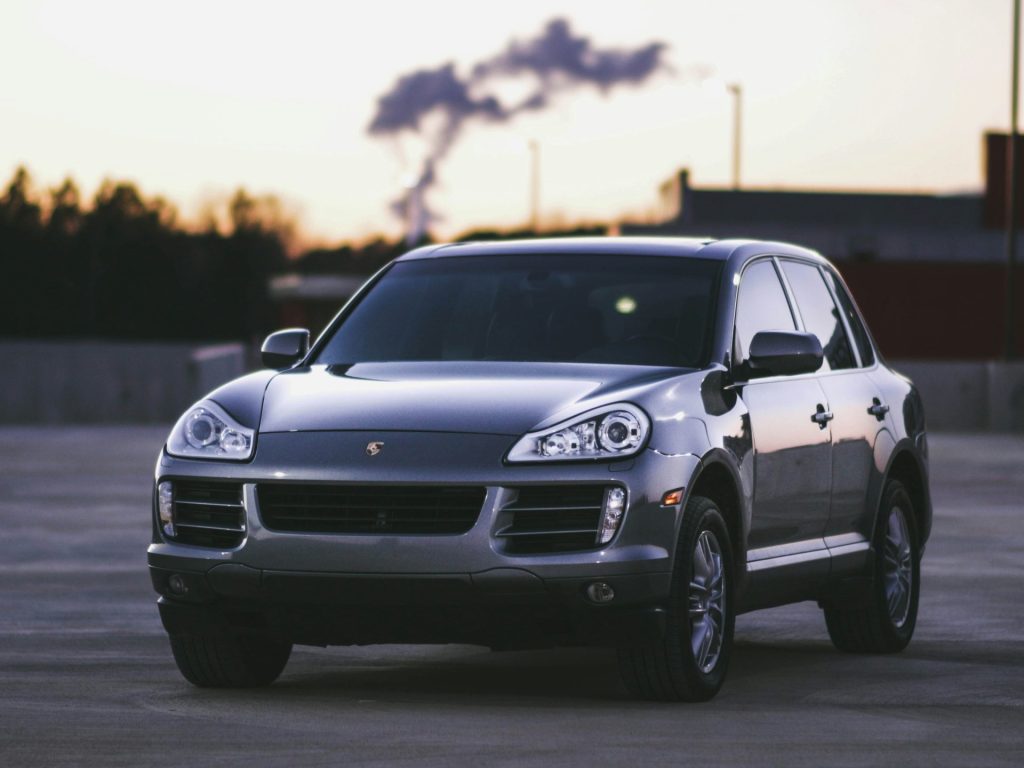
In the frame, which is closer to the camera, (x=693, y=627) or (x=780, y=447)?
(x=693, y=627)

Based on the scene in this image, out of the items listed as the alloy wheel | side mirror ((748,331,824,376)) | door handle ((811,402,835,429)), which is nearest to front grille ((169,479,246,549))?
the alloy wheel

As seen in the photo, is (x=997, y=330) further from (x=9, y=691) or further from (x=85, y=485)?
(x=9, y=691)

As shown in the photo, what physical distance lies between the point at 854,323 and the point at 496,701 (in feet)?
10.7

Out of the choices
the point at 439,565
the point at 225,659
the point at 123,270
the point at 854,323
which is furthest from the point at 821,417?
the point at 123,270

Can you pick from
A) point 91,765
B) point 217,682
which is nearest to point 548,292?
point 217,682

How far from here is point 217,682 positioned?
860cm

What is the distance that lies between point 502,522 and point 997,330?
175 feet

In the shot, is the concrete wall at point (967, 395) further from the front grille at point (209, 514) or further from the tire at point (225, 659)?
the front grille at point (209, 514)

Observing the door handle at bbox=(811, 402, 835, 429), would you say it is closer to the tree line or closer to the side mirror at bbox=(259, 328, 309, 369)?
the side mirror at bbox=(259, 328, 309, 369)

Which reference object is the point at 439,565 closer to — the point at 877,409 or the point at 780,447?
the point at 780,447

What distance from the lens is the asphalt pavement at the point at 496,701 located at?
23.1 ft

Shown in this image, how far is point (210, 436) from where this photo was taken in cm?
816

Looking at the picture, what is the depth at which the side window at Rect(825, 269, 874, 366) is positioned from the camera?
34.8ft

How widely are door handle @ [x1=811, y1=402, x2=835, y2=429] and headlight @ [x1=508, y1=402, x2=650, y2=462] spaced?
1727 mm
